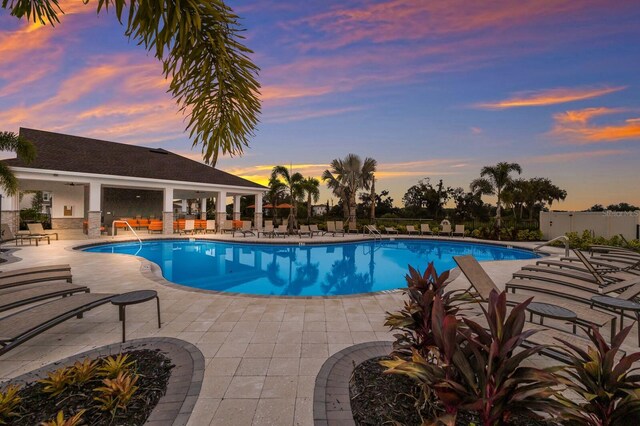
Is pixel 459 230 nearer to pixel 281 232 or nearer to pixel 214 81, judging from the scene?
pixel 281 232

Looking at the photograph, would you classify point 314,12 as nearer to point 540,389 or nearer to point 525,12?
point 525,12

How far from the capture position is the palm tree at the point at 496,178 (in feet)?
80.3

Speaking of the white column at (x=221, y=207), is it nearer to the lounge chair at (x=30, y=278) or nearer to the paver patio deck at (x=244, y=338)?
the paver patio deck at (x=244, y=338)

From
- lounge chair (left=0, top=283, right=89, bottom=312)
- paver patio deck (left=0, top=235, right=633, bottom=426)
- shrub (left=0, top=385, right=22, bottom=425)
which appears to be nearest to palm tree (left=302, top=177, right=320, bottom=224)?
paver patio deck (left=0, top=235, right=633, bottom=426)

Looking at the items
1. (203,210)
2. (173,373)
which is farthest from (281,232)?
(173,373)

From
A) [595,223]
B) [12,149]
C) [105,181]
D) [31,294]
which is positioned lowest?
[31,294]

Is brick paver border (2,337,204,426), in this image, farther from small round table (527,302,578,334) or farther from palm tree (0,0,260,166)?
small round table (527,302,578,334)

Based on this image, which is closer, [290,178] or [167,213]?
[167,213]

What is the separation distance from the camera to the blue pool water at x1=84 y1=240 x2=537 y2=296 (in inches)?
401

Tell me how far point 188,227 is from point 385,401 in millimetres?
21706

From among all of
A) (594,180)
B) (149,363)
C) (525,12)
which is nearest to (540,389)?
(149,363)

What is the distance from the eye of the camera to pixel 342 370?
3438 mm

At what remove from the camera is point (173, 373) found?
3.40 metres

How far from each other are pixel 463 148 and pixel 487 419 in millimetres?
24510
